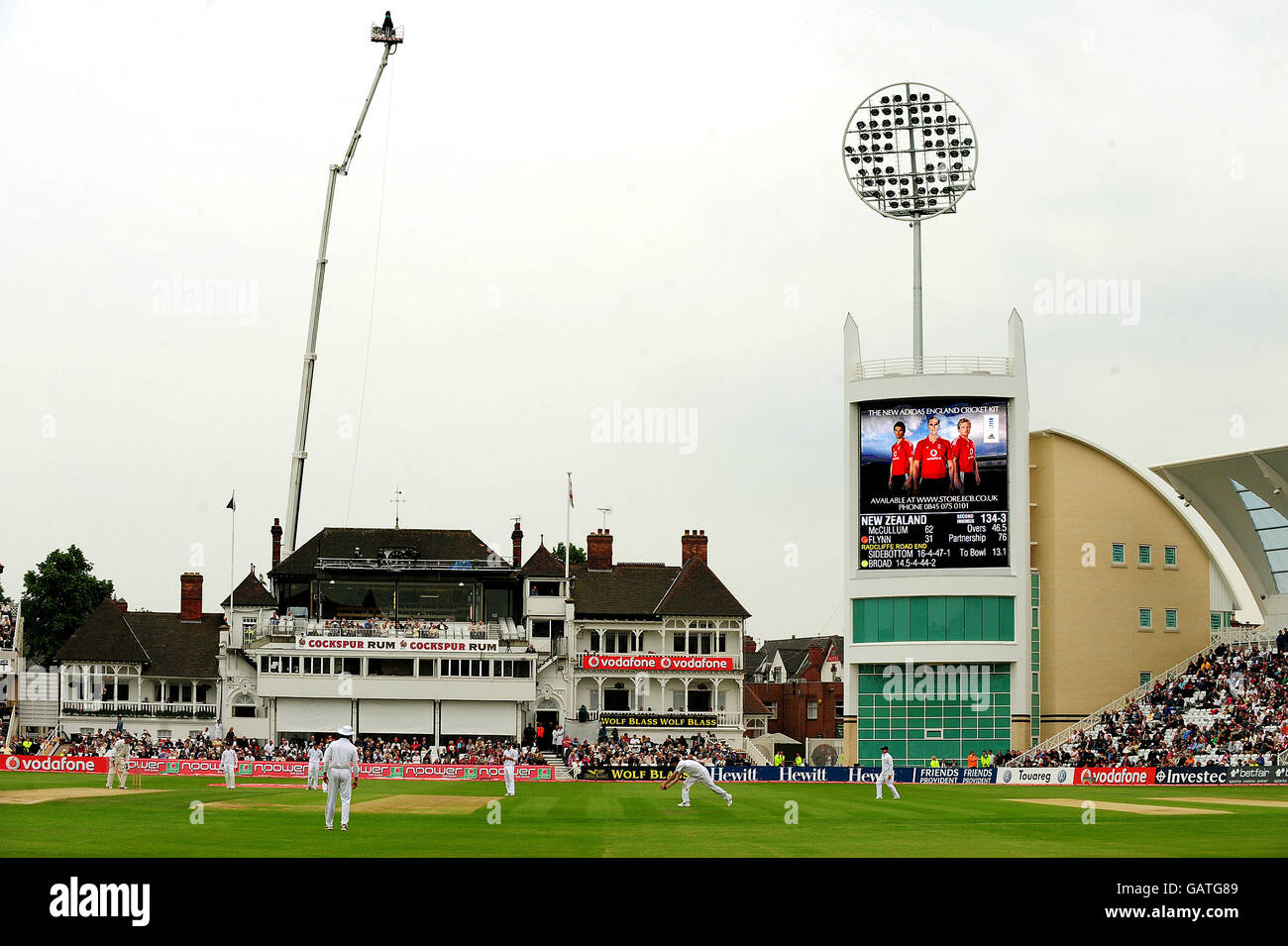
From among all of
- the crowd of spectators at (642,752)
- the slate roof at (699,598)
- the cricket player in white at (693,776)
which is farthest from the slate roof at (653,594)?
the cricket player in white at (693,776)

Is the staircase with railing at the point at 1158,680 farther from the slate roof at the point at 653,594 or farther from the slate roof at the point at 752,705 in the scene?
the slate roof at the point at 752,705

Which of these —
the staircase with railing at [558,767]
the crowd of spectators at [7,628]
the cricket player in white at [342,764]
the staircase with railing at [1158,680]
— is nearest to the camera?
the cricket player in white at [342,764]

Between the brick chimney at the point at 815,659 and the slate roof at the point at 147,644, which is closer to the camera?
the slate roof at the point at 147,644

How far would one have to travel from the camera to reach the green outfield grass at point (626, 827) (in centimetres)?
2089

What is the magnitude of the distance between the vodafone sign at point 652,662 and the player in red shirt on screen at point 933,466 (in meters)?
18.7

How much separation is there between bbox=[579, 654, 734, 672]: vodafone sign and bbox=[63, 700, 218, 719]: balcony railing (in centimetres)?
1864

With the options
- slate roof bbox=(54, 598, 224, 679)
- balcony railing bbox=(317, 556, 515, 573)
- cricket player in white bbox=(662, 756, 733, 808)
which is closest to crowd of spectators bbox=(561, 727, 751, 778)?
balcony railing bbox=(317, 556, 515, 573)

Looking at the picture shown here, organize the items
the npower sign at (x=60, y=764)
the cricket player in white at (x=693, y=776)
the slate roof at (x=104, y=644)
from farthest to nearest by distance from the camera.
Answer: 1. the slate roof at (x=104, y=644)
2. the npower sign at (x=60, y=764)
3. the cricket player in white at (x=693, y=776)

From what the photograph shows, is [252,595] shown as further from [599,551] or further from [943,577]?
[943,577]

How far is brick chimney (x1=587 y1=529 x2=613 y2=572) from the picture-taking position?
82312 millimetres

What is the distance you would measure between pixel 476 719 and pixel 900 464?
2404cm

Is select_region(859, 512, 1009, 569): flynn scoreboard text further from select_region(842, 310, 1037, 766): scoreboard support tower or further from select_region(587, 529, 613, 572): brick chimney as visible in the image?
select_region(587, 529, 613, 572): brick chimney
